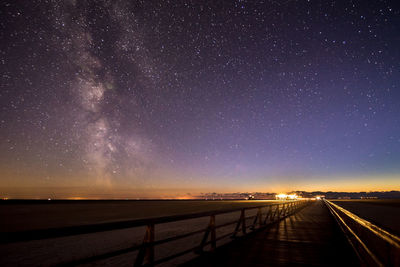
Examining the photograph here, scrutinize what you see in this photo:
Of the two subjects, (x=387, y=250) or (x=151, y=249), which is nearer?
(x=387, y=250)

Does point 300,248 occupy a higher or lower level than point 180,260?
higher

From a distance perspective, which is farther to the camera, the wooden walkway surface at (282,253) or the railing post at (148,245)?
the wooden walkway surface at (282,253)

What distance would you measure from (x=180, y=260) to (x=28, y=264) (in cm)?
591

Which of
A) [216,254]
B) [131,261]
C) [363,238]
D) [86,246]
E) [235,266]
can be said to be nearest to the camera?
[363,238]

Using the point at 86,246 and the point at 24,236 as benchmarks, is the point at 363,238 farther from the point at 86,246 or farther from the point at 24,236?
the point at 86,246

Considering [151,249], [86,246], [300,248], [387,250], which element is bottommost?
[86,246]

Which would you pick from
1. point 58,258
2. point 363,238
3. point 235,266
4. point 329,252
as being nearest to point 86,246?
point 58,258

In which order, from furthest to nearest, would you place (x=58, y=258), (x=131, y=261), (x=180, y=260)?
(x=58, y=258)
(x=131, y=261)
(x=180, y=260)

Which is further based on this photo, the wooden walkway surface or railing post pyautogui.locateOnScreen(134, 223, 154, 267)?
the wooden walkway surface

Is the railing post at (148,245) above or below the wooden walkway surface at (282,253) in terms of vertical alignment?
above

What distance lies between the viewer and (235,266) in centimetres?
542

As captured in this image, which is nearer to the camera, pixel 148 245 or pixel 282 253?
pixel 148 245

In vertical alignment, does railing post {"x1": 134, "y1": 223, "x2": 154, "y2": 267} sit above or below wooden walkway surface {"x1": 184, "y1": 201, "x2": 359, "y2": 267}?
above

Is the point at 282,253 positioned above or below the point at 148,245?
below
